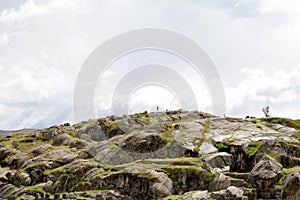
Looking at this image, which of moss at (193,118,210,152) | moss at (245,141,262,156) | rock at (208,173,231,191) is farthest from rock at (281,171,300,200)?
moss at (193,118,210,152)

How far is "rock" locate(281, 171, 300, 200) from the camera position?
128 feet

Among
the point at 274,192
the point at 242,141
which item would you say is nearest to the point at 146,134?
the point at 242,141

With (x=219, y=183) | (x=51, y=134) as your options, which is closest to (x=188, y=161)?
(x=219, y=183)

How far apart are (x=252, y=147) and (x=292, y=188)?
3495 cm

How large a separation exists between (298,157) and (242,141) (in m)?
11.4

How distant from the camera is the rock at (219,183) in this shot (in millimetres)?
58844

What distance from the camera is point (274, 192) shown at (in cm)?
3853

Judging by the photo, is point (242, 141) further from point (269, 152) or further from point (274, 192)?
point (274, 192)

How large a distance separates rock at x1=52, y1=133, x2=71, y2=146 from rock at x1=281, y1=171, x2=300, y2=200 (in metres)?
77.2

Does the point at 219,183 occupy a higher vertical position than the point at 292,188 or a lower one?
Answer: lower

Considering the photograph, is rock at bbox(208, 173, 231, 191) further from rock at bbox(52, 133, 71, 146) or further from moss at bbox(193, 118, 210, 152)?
rock at bbox(52, 133, 71, 146)

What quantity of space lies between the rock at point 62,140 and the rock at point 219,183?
57.1 meters

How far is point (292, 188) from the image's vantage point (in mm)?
39469

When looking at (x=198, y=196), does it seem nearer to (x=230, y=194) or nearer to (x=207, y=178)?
(x=230, y=194)
